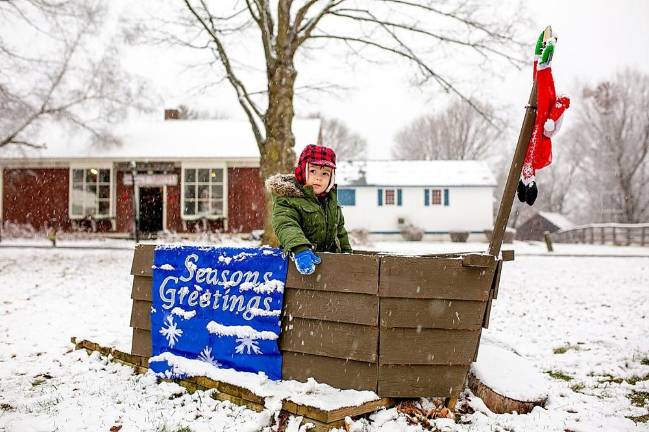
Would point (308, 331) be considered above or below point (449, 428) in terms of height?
above

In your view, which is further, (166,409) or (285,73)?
(285,73)

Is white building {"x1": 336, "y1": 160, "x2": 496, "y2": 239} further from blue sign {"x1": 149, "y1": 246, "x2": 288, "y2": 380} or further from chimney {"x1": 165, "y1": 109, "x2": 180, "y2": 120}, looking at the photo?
blue sign {"x1": 149, "y1": 246, "x2": 288, "y2": 380}

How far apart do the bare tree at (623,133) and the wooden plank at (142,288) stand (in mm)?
41473

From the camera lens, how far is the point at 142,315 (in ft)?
13.2

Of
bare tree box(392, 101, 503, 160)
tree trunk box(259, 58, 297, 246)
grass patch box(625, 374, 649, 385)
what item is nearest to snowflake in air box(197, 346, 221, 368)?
grass patch box(625, 374, 649, 385)

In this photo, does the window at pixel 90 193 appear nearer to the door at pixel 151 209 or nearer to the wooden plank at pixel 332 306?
the door at pixel 151 209

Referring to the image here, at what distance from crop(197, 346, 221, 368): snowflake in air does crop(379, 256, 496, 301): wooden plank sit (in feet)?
4.84

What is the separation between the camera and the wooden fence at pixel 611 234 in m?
26.6

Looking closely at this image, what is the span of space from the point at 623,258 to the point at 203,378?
60.0 ft

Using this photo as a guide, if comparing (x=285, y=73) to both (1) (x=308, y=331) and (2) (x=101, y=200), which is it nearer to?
(1) (x=308, y=331)

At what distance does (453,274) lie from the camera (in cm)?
317

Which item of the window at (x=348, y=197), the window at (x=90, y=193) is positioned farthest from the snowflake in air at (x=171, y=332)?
the window at (x=348, y=197)

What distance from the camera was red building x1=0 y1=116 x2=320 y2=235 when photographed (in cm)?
2070

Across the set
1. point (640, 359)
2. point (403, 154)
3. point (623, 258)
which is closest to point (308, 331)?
point (640, 359)
